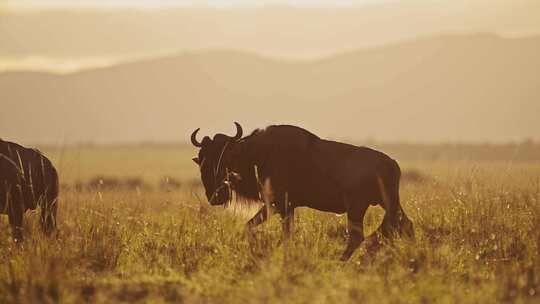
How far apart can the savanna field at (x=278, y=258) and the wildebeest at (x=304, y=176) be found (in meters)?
0.27

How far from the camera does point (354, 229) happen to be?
8734 mm

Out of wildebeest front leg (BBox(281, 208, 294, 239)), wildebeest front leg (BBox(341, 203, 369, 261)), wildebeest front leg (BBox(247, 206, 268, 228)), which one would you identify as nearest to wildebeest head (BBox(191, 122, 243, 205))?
wildebeest front leg (BBox(247, 206, 268, 228))

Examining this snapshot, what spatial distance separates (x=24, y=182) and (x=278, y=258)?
3.87 meters

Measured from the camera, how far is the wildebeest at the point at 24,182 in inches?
388

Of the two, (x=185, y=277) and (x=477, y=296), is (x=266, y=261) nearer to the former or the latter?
(x=185, y=277)

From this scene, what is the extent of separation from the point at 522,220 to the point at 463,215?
2.21ft

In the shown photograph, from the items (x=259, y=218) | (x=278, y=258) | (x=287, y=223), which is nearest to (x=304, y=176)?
(x=287, y=223)

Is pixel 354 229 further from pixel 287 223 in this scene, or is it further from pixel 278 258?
pixel 278 258

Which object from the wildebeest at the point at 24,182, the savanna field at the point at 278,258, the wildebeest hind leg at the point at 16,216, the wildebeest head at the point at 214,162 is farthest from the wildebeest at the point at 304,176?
the wildebeest hind leg at the point at 16,216

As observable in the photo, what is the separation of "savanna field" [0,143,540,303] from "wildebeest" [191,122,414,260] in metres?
0.27

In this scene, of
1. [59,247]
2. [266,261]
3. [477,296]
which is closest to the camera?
[477,296]

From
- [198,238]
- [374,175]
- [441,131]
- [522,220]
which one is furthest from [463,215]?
[441,131]

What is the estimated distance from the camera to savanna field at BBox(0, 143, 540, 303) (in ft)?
22.2

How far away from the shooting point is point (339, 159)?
9047 mm
